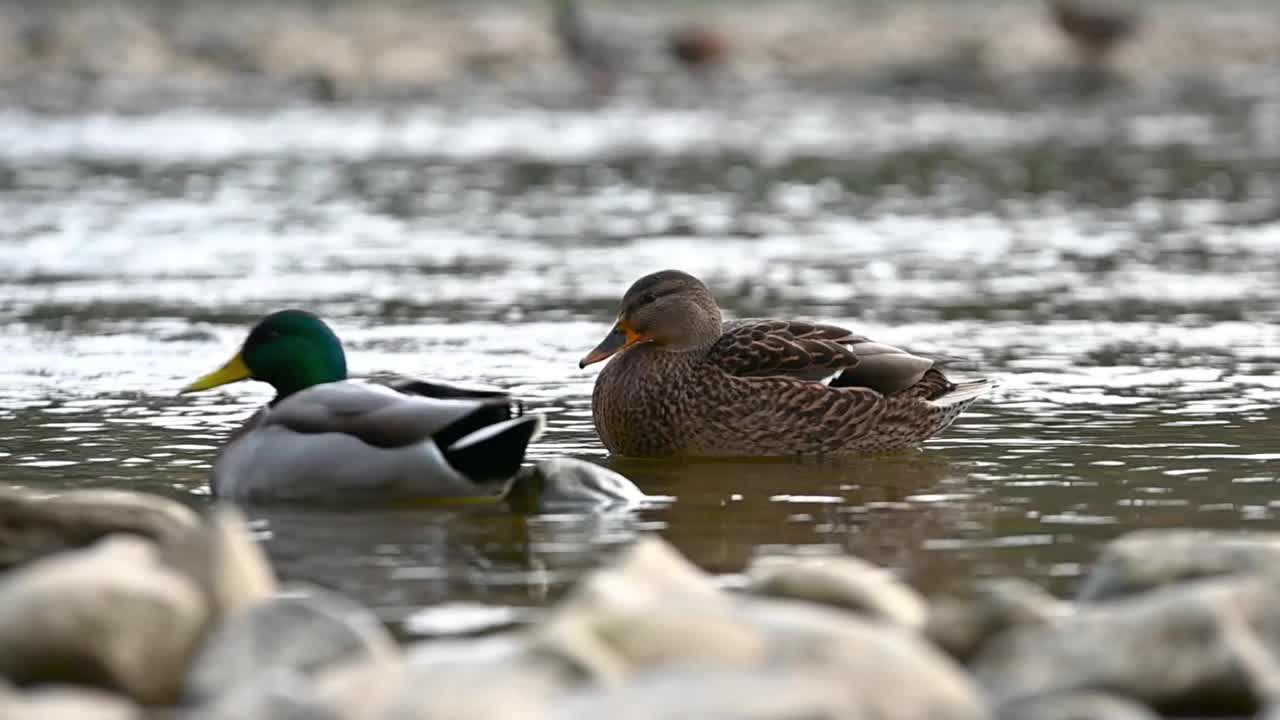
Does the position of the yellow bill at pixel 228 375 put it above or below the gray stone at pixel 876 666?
above

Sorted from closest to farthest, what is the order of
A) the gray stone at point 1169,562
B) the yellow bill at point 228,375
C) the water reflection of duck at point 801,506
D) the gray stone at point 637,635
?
the gray stone at point 637,635 → the gray stone at point 1169,562 → the water reflection of duck at point 801,506 → the yellow bill at point 228,375

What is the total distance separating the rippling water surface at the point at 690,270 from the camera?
7.56 metres

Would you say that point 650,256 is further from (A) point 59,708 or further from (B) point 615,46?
(B) point 615,46

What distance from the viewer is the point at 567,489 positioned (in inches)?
307

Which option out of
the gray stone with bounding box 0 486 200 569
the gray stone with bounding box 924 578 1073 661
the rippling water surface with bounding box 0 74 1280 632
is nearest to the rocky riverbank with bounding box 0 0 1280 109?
the rippling water surface with bounding box 0 74 1280 632

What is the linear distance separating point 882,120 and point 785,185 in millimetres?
8907

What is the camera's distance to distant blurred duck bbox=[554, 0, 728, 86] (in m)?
39.3

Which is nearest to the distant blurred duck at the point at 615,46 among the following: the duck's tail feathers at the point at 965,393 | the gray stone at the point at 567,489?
the duck's tail feathers at the point at 965,393

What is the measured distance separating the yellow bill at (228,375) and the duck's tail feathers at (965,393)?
2.58m

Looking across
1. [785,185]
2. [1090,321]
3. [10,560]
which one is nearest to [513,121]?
[785,185]

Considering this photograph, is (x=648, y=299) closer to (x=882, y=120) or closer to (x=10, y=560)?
(x=10, y=560)

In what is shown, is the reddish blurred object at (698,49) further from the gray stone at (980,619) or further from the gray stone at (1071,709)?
the gray stone at (1071,709)

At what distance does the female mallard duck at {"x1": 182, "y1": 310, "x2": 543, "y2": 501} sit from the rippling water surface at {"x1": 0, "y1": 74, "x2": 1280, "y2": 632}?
12 cm

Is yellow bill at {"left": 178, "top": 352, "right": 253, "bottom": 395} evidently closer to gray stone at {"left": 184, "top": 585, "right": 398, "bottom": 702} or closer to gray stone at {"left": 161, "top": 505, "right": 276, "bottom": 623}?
gray stone at {"left": 161, "top": 505, "right": 276, "bottom": 623}
